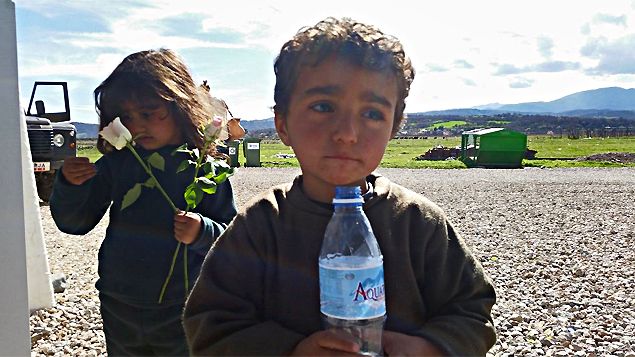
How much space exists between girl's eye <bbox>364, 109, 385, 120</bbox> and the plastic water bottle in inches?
9.1

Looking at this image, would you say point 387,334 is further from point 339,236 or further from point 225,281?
point 225,281

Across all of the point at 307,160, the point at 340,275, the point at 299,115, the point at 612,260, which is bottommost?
the point at 612,260

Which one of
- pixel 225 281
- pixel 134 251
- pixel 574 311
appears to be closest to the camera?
pixel 225 281

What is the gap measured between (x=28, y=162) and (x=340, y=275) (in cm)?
465

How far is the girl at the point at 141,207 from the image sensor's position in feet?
8.41

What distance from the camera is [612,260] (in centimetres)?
878

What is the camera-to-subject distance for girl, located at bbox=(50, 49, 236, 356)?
101 inches

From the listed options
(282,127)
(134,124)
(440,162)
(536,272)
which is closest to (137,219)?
(134,124)

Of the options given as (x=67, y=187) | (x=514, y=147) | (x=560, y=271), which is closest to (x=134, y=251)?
(x=67, y=187)

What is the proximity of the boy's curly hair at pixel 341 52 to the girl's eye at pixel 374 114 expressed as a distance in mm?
101

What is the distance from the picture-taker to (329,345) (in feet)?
4.35

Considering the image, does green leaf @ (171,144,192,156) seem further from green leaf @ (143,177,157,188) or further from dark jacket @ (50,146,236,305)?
green leaf @ (143,177,157,188)

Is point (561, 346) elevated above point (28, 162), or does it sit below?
below

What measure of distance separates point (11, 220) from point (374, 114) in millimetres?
2112
